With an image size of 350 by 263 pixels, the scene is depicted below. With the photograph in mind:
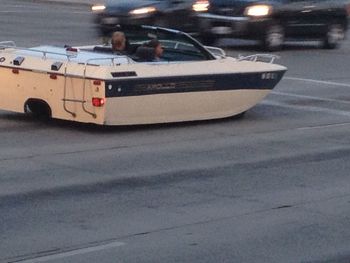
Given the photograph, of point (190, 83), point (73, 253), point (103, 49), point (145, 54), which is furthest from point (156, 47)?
point (73, 253)

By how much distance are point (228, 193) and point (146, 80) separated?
13.2 feet

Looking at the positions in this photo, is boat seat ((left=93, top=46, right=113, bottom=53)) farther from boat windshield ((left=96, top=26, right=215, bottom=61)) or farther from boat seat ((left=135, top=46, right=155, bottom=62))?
boat seat ((left=135, top=46, right=155, bottom=62))

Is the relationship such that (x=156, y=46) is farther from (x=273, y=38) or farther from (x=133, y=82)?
(x=273, y=38)

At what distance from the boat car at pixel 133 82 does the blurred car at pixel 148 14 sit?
36.4 ft

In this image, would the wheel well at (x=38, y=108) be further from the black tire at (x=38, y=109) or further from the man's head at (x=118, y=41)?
the man's head at (x=118, y=41)

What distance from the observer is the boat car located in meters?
14.6

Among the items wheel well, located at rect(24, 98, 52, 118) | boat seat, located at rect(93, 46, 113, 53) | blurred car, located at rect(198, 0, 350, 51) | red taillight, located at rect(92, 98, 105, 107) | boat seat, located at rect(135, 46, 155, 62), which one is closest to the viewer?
red taillight, located at rect(92, 98, 105, 107)

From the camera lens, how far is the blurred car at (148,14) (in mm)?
27703

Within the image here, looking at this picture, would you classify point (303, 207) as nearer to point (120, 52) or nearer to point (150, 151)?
point (150, 151)

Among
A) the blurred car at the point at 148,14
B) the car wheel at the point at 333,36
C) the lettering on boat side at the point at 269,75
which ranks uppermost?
the lettering on boat side at the point at 269,75

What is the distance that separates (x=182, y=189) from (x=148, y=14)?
1713 cm

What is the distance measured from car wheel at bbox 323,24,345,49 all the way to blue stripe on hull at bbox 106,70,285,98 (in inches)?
507

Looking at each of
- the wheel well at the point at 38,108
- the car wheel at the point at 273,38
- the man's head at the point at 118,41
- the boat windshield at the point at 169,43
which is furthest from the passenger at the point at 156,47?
the car wheel at the point at 273,38

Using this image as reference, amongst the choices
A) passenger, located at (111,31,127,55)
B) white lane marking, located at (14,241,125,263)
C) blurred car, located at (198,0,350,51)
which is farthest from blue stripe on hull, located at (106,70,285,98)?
blurred car, located at (198,0,350,51)
